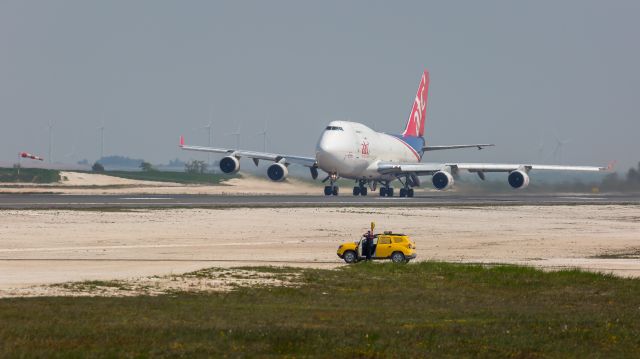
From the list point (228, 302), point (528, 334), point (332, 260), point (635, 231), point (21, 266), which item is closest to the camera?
point (528, 334)

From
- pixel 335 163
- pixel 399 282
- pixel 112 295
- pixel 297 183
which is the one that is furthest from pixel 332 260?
pixel 297 183

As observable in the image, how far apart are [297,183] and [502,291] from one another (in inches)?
4028

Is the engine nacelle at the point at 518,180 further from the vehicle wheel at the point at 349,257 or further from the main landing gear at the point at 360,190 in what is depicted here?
the vehicle wheel at the point at 349,257

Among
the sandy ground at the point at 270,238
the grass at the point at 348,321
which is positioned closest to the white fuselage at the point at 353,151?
the sandy ground at the point at 270,238

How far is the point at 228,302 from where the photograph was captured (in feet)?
108

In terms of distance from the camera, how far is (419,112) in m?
138

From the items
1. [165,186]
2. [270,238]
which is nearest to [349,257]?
[270,238]

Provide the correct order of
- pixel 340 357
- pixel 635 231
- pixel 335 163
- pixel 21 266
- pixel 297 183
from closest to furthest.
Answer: pixel 340 357
pixel 21 266
pixel 635 231
pixel 335 163
pixel 297 183

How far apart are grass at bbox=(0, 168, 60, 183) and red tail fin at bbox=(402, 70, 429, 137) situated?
140ft

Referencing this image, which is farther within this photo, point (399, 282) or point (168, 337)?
point (399, 282)

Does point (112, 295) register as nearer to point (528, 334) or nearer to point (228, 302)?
point (228, 302)

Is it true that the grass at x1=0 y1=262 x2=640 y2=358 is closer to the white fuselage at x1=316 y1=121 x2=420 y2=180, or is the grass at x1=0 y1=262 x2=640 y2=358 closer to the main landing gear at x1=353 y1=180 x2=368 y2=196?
the white fuselage at x1=316 y1=121 x2=420 y2=180

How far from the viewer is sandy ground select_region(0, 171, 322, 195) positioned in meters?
125

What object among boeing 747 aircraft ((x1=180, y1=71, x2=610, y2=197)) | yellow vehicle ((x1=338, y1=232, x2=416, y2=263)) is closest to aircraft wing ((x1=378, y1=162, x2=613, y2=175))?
boeing 747 aircraft ((x1=180, y1=71, x2=610, y2=197))
